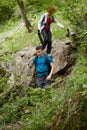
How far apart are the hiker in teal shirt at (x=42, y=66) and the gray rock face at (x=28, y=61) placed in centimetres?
175

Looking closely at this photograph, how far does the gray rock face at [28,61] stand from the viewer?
11891 mm

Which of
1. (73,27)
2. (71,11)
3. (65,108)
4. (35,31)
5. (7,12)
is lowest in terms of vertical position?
(7,12)

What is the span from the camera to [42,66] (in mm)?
9328

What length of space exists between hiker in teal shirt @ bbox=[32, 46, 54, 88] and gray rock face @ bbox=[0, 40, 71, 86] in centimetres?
175

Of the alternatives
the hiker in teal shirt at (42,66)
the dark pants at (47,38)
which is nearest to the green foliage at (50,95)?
the hiker in teal shirt at (42,66)

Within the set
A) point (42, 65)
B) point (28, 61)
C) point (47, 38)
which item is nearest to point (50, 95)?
point (42, 65)

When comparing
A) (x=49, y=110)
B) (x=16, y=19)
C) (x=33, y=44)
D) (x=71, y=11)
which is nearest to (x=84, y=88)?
(x=49, y=110)

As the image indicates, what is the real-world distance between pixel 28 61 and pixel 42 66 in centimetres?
355

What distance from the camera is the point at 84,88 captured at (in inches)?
216

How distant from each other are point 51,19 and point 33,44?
313cm

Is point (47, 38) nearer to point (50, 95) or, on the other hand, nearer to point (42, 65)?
point (42, 65)

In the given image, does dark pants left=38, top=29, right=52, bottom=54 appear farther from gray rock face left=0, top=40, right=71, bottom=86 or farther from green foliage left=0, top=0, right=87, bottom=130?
green foliage left=0, top=0, right=87, bottom=130

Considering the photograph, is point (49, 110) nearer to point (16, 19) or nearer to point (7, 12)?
point (16, 19)

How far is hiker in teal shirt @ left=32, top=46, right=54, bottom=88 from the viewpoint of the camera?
30.1 feet
